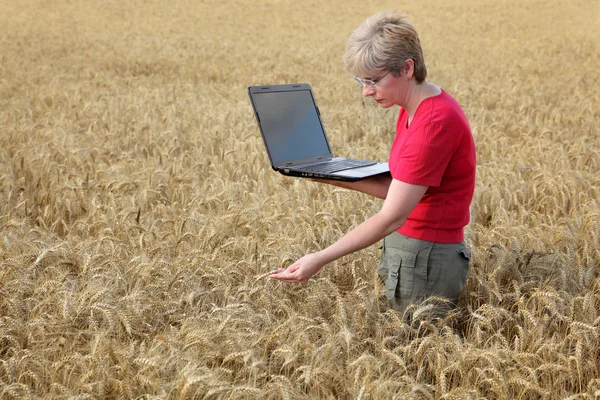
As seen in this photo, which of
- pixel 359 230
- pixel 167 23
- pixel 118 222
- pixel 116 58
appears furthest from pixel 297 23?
pixel 359 230

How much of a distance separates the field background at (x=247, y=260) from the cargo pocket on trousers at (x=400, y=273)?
127mm

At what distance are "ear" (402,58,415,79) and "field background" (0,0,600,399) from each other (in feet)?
2.99

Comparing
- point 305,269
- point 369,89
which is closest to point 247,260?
point 305,269

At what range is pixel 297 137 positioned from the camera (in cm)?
291

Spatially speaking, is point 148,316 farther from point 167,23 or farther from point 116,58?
point 167,23

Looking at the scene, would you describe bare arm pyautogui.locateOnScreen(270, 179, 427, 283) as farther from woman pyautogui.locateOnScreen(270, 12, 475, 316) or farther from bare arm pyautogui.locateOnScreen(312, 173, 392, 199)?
bare arm pyautogui.locateOnScreen(312, 173, 392, 199)

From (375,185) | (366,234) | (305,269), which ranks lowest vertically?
(305,269)

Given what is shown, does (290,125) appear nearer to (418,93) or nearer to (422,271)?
(418,93)

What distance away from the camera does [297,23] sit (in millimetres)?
22672

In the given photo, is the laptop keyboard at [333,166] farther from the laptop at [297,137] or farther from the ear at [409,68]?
the ear at [409,68]

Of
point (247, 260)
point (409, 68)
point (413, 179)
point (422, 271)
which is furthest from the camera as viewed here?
point (247, 260)

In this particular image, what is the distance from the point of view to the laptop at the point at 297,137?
2722 mm

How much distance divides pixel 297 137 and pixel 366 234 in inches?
27.5

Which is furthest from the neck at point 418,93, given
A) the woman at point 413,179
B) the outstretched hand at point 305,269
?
the outstretched hand at point 305,269
